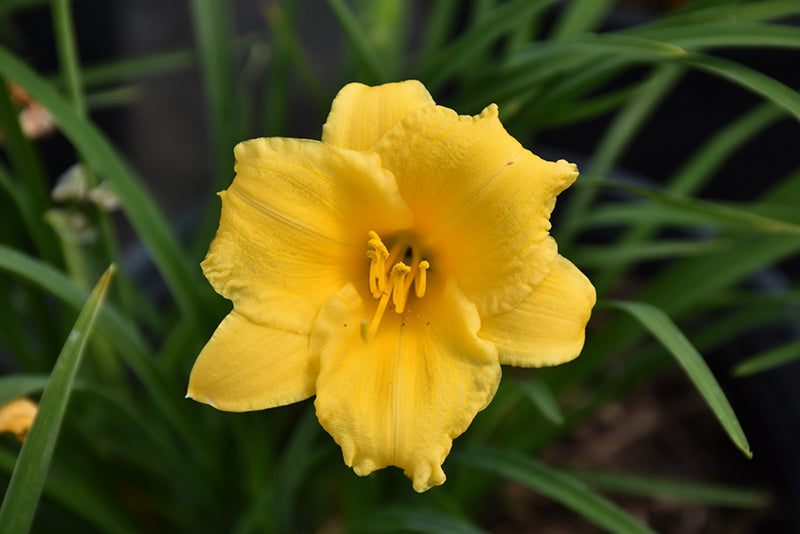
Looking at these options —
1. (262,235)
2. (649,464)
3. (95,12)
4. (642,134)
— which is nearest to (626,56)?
(262,235)

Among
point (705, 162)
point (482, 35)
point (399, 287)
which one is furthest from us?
point (705, 162)

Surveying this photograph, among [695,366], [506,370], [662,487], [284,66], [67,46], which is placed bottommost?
[662,487]

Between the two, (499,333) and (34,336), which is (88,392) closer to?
(499,333)

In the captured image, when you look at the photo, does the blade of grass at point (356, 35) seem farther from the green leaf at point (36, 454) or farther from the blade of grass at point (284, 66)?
the green leaf at point (36, 454)

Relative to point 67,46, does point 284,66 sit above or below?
below

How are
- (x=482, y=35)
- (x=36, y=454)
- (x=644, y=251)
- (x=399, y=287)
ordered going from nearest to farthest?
(x=36, y=454), (x=399, y=287), (x=482, y=35), (x=644, y=251)

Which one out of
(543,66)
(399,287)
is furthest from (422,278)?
(543,66)

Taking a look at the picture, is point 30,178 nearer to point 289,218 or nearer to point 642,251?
point 289,218

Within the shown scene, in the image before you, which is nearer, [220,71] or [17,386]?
[17,386]
